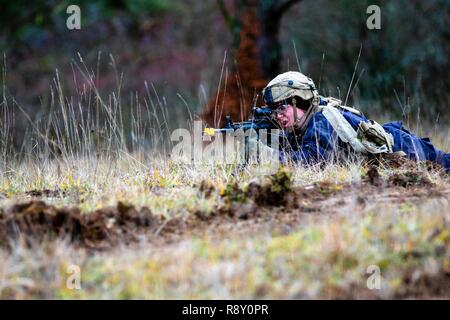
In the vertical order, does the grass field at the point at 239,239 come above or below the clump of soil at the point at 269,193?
below

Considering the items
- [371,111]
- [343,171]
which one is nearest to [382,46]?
[371,111]

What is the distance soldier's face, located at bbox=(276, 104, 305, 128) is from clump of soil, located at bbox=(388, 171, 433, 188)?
1049mm

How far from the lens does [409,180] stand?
18.5 ft

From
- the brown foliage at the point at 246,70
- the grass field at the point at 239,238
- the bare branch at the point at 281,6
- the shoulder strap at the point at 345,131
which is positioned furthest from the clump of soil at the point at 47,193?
the bare branch at the point at 281,6

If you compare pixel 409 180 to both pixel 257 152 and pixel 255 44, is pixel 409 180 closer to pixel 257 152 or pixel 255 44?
pixel 257 152

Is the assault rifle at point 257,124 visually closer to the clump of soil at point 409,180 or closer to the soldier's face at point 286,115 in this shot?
the soldier's face at point 286,115

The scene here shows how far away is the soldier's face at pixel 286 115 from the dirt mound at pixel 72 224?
6.32 ft

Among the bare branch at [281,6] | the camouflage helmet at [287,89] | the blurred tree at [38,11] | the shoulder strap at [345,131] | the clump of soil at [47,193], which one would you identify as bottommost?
the clump of soil at [47,193]

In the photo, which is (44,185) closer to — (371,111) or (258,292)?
(258,292)

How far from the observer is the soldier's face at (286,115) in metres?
6.27

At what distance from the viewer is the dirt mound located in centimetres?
441

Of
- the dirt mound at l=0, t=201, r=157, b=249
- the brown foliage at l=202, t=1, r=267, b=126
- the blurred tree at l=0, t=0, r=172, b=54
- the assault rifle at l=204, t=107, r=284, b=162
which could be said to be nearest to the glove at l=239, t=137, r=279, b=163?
the assault rifle at l=204, t=107, r=284, b=162

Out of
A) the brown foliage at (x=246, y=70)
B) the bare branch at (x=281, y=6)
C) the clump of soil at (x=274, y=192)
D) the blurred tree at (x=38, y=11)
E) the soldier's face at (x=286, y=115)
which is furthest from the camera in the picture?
the blurred tree at (x=38, y=11)

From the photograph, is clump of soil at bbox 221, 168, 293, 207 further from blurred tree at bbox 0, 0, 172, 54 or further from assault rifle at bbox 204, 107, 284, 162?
blurred tree at bbox 0, 0, 172, 54
